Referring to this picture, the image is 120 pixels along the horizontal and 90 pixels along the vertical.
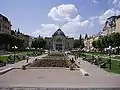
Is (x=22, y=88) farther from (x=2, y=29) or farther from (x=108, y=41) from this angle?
(x=2, y=29)

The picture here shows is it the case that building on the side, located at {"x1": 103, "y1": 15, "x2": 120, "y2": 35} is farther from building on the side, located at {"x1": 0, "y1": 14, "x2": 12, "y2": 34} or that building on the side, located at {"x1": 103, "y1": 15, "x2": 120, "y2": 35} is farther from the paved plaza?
the paved plaza

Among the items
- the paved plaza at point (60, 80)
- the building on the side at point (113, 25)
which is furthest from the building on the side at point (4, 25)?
the paved plaza at point (60, 80)

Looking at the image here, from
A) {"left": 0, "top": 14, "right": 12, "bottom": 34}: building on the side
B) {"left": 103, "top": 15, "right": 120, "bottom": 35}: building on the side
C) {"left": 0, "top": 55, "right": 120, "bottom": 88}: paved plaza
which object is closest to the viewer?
{"left": 0, "top": 55, "right": 120, "bottom": 88}: paved plaza

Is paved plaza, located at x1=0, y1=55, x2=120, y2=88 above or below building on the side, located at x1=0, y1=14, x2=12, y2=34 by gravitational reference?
below

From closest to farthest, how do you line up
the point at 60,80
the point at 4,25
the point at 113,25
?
the point at 60,80
the point at 113,25
the point at 4,25

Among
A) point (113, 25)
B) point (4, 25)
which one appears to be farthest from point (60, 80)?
point (4, 25)

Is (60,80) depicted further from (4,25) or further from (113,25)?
(4,25)

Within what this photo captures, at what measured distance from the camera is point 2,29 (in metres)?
118

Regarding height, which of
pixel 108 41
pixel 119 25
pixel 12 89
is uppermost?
pixel 119 25

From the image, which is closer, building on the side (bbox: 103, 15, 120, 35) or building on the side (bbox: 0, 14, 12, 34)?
building on the side (bbox: 103, 15, 120, 35)

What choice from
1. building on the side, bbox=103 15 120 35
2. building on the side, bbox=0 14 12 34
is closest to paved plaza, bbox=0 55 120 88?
building on the side, bbox=103 15 120 35

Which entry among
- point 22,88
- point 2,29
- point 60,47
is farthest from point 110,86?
point 60,47

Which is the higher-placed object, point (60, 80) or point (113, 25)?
point (113, 25)

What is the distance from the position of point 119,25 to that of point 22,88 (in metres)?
94.6
